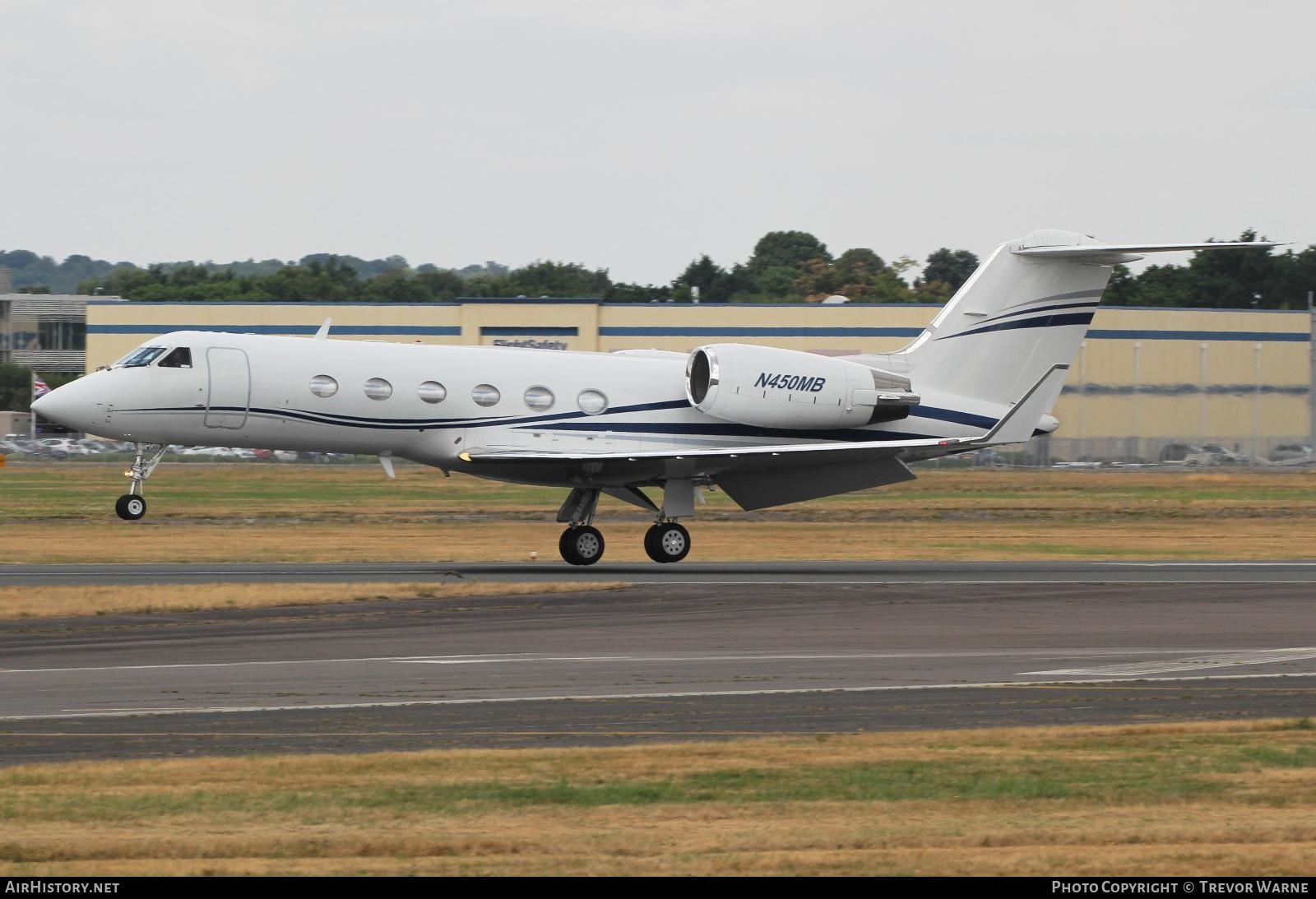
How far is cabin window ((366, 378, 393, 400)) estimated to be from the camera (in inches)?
1062

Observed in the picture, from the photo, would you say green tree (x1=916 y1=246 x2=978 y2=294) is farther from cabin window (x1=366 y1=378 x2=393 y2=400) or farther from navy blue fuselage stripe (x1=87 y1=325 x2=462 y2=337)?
cabin window (x1=366 y1=378 x2=393 y2=400)

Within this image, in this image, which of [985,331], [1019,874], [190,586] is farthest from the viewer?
[985,331]

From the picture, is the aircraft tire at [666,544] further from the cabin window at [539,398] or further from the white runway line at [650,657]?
the white runway line at [650,657]

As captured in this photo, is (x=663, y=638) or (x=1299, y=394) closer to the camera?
(x=663, y=638)

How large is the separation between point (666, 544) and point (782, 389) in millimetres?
3449

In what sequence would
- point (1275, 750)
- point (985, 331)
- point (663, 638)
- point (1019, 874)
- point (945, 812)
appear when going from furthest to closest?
point (985, 331) < point (663, 638) < point (1275, 750) < point (945, 812) < point (1019, 874)

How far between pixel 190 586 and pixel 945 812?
15.7m

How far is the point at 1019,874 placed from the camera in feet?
26.5

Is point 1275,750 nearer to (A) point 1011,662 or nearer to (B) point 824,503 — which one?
(A) point 1011,662

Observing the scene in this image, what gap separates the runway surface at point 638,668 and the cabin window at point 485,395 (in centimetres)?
582

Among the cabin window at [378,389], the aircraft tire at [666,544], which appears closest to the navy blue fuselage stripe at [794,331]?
the aircraft tire at [666,544]

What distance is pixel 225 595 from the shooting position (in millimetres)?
21828

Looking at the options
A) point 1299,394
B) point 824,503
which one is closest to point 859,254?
point 1299,394

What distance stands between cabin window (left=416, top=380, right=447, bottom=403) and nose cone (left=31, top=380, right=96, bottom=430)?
211 inches
